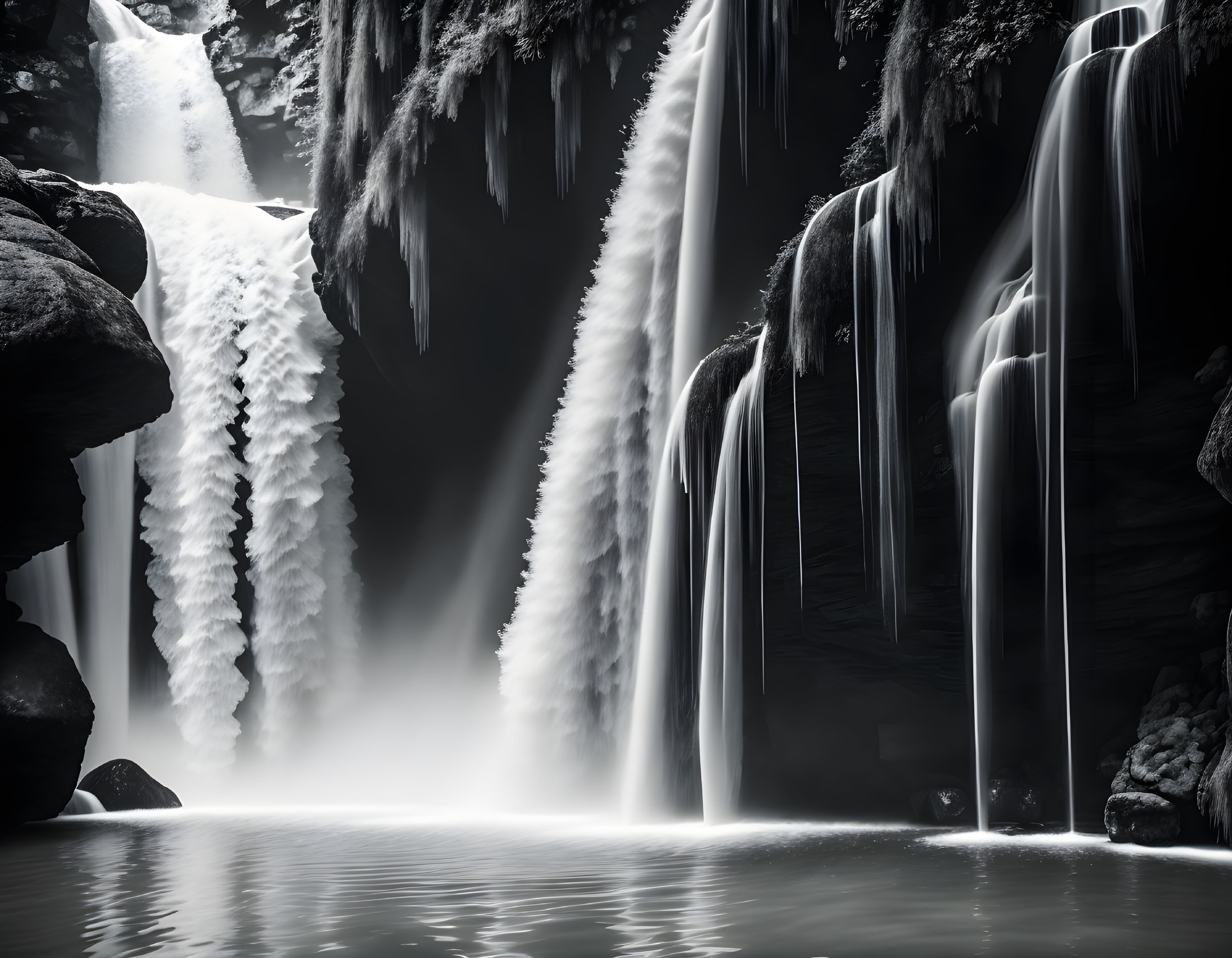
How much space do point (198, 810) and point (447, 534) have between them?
6769 millimetres

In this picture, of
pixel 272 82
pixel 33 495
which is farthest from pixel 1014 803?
pixel 272 82

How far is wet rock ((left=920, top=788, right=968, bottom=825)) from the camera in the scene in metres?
9.84

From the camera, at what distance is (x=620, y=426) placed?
13.6 meters

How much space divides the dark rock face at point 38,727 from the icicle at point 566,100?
8.40 m

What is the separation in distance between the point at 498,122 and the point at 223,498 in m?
7.51

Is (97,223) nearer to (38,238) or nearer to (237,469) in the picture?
(38,238)

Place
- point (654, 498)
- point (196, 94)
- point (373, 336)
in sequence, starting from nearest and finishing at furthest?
point (654, 498) < point (373, 336) < point (196, 94)

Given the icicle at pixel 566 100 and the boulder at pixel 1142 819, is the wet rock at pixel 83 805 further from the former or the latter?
the boulder at pixel 1142 819

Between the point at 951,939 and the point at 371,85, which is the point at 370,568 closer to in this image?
the point at 371,85

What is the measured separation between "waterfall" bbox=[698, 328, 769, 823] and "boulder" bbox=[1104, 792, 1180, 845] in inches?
140

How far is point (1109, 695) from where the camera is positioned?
905 centimetres

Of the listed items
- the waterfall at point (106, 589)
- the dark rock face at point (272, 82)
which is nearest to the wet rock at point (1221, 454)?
the waterfall at point (106, 589)

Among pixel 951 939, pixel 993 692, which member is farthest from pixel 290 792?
pixel 951 939

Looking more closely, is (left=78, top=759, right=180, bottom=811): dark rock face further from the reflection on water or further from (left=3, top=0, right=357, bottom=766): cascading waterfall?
the reflection on water
